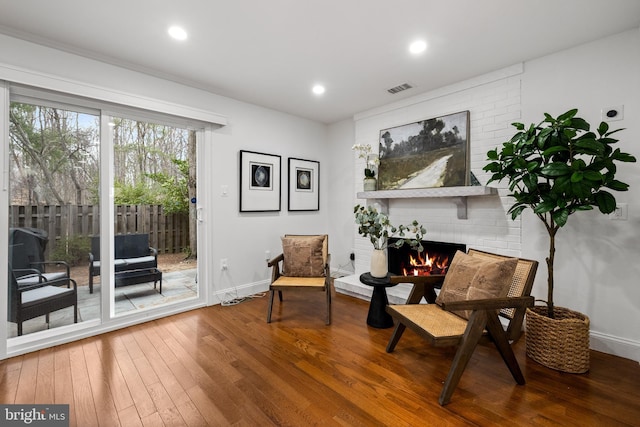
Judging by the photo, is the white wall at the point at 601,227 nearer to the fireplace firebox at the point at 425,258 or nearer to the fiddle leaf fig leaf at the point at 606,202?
the fiddle leaf fig leaf at the point at 606,202

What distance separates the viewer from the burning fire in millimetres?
3375

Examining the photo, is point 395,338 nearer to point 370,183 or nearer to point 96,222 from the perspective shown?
point 370,183

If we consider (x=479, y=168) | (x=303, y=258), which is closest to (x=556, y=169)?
(x=479, y=168)

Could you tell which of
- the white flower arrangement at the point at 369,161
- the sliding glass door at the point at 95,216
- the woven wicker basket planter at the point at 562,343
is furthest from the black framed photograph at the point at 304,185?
the woven wicker basket planter at the point at 562,343

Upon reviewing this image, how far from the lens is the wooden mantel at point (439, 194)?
113 inches

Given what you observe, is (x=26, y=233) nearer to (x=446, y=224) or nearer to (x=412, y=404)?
(x=412, y=404)

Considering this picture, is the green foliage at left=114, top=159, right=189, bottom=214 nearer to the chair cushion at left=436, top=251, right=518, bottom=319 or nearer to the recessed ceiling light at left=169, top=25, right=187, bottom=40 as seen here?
the recessed ceiling light at left=169, top=25, right=187, bottom=40

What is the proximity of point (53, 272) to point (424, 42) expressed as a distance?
12.3 ft

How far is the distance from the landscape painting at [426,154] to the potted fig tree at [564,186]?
91 centimetres

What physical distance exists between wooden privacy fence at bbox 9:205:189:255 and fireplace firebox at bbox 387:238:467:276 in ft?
7.86

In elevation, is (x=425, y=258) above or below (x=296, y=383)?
above

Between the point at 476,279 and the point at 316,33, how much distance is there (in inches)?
87.6

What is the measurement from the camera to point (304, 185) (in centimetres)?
447

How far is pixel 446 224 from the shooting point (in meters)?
3.36
